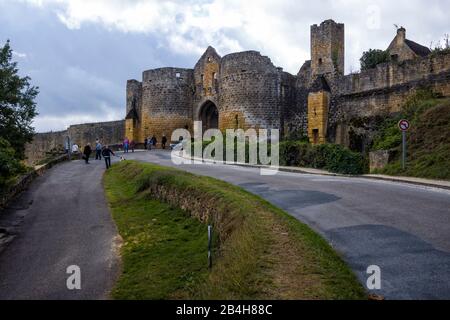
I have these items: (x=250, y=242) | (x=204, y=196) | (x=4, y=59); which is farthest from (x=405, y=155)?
(x=4, y=59)

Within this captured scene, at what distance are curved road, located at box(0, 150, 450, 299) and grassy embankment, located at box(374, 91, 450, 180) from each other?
2452mm

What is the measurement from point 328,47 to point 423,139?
12365 mm

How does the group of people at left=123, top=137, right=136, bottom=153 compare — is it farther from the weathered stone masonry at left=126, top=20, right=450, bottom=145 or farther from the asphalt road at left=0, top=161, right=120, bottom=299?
the asphalt road at left=0, top=161, right=120, bottom=299

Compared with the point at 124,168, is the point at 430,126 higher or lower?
higher

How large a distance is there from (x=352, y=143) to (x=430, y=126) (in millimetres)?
5991

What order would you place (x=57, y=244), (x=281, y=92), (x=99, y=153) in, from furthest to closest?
(x=281, y=92), (x=99, y=153), (x=57, y=244)

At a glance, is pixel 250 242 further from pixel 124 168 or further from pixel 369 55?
pixel 369 55

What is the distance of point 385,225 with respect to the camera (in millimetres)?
8586

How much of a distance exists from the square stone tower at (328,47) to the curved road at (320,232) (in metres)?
14.7

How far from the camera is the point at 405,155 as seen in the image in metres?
17.8

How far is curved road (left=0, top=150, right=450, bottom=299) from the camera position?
257 inches

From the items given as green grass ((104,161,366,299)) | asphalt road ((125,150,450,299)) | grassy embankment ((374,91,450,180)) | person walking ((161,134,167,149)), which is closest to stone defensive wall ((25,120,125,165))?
person walking ((161,134,167,149))

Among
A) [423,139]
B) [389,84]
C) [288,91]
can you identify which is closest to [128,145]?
[288,91]

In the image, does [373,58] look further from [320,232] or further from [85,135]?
[320,232]
